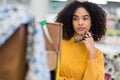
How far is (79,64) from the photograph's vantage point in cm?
136

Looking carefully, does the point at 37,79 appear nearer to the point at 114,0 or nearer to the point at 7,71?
the point at 7,71

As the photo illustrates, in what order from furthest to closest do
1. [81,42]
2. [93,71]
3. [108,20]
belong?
1. [108,20]
2. [81,42]
3. [93,71]

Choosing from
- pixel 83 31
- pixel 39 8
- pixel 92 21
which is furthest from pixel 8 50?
pixel 39 8

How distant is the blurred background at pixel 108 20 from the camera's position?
2068mm

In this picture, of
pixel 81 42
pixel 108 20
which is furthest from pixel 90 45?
pixel 108 20

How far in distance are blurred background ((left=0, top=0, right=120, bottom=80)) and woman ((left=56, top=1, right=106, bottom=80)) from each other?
1.88ft

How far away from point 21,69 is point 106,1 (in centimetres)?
171

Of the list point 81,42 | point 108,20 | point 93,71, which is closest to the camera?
point 93,71

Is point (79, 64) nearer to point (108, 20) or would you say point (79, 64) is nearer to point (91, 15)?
point (91, 15)

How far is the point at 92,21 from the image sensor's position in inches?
58.0

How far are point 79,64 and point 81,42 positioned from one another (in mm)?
137

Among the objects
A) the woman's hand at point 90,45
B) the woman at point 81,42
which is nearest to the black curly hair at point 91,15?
the woman at point 81,42

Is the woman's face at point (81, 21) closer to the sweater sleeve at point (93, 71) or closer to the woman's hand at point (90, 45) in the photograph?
the woman's hand at point (90, 45)

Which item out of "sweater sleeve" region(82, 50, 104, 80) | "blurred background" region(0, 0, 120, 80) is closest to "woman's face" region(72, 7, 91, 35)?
"sweater sleeve" region(82, 50, 104, 80)
